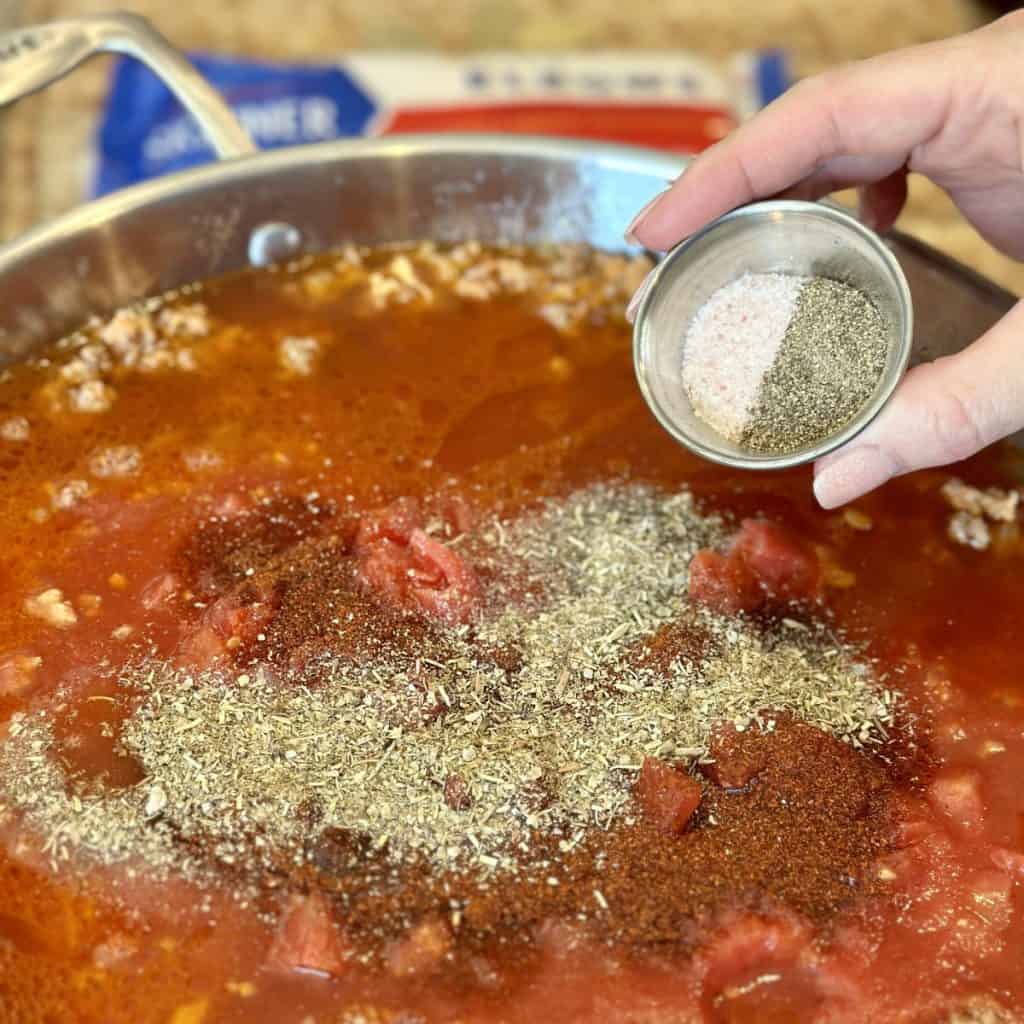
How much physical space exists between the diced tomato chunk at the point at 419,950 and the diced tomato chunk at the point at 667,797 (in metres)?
0.32

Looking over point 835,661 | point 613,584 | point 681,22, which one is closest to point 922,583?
point 835,661

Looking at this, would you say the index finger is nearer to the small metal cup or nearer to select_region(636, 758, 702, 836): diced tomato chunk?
the small metal cup

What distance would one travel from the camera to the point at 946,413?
1.63 m

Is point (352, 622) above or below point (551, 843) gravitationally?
above

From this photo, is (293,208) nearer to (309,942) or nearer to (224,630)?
(224,630)

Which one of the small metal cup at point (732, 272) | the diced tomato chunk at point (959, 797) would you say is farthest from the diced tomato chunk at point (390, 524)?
the diced tomato chunk at point (959, 797)

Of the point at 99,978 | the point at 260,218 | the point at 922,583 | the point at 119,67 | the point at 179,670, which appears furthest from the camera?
the point at 119,67

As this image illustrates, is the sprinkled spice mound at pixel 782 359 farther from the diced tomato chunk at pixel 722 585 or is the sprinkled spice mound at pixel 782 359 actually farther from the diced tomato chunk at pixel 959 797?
the diced tomato chunk at pixel 959 797

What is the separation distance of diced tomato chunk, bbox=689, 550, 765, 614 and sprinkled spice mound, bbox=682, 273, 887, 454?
0.67ft

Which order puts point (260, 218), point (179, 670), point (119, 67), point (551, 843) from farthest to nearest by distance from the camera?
point (119, 67) → point (260, 218) → point (179, 670) → point (551, 843)

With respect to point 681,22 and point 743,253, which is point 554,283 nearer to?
point 743,253

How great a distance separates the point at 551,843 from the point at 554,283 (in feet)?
4.22

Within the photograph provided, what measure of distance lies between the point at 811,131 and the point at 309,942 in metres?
A: 1.41

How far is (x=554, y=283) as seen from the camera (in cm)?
258
